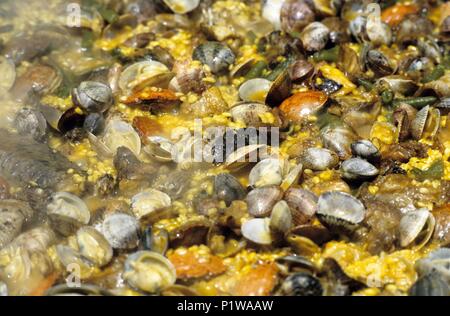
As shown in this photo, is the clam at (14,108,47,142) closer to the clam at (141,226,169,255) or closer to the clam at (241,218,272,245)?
the clam at (141,226,169,255)

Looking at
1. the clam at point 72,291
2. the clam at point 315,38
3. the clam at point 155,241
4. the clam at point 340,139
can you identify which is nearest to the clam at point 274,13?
the clam at point 315,38

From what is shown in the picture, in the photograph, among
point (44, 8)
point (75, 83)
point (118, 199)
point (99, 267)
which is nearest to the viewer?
point (99, 267)

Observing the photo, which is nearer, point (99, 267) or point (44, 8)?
point (99, 267)

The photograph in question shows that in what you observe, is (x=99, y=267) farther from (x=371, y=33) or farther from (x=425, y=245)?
(x=371, y=33)

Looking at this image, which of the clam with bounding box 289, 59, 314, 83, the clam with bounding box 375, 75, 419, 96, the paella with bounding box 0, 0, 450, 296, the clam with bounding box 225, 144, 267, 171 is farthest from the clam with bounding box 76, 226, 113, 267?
the clam with bounding box 375, 75, 419, 96

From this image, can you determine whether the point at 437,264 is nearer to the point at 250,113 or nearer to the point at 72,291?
the point at 250,113

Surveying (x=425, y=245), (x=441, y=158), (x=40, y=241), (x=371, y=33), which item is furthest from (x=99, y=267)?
(x=371, y=33)

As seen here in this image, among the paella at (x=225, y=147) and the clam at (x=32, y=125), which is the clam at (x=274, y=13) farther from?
the clam at (x=32, y=125)
